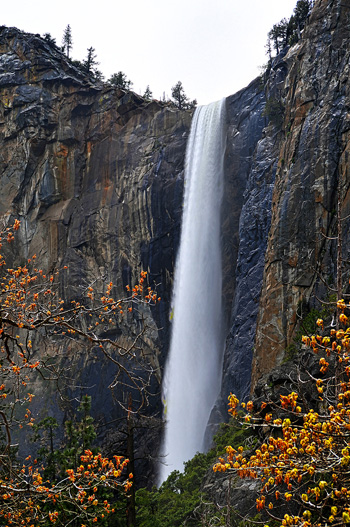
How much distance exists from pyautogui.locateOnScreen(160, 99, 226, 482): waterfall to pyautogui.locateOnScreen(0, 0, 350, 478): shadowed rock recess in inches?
34.3

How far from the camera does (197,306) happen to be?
31797mm

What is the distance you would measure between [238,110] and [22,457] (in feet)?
96.1

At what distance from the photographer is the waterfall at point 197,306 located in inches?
1147

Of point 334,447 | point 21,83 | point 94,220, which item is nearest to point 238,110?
point 94,220

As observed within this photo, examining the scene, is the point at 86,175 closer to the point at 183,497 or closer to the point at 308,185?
the point at 308,185

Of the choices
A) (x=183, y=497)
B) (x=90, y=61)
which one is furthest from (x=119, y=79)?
(x=183, y=497)

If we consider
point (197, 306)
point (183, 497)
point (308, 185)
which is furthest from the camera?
point (197, 306)

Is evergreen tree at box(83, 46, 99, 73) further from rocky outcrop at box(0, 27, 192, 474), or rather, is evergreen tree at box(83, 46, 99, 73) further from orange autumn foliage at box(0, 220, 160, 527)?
orange autumn foliage at box(0, 220, 160, 527)

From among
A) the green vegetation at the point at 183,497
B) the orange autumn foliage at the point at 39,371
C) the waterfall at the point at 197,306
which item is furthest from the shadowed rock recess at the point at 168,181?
the orange autumn foliage at the point at 39,371

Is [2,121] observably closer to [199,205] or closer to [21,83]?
[21,83]

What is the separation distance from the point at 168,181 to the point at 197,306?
10.3 metres

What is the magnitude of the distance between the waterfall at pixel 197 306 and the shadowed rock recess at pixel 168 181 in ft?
2.86

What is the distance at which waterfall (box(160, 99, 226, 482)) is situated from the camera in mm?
29141

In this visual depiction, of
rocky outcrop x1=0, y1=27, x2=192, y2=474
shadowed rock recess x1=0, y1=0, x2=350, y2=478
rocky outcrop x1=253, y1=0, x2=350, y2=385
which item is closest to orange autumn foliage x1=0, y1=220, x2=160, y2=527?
rocky outcrop x1=253, y1=0, x2=350, y2=385
